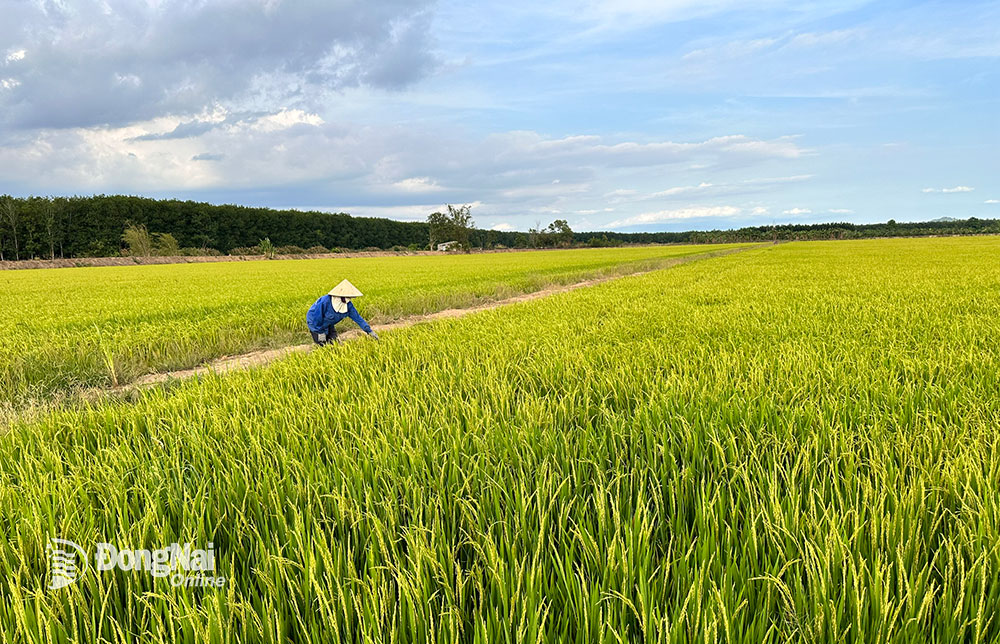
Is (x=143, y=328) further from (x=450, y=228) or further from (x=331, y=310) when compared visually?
(x=450, y=228)

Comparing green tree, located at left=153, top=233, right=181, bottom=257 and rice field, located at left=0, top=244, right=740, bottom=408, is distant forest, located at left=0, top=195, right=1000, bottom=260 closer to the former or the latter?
green tree, located at left=153, top=233, right=181, bottom=257

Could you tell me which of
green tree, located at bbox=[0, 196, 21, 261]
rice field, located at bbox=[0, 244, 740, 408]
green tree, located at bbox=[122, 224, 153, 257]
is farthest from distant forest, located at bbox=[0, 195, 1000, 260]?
rice field, located at bbox=[0, 244, 740, 408]

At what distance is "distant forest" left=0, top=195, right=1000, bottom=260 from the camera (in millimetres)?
55969

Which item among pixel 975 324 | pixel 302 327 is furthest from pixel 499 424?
pixel 302 327

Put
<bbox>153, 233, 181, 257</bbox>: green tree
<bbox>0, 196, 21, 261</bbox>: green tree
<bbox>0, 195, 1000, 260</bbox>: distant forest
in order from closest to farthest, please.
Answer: <bbox>0, 196, 21, 261</bbox>: green tree < <bbox>0, 195, 1000, 260</bbox>: distant forest < <bbox>153, 233, 181, 257</bbox>: green tree

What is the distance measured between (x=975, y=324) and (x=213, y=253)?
252ft

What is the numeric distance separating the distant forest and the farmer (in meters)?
69.6

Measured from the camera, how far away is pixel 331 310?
6.34m

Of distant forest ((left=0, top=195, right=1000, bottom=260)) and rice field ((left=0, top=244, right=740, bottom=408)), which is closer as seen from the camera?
rice field ((left=0, top=244, right=740, bottom=408))

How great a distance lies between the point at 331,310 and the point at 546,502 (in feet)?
17.7

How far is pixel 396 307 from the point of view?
36.4 ft

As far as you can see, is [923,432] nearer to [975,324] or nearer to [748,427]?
[748,427]

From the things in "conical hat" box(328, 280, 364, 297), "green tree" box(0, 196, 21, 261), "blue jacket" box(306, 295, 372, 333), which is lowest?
"blue jacket" box(306, 295, 372, 333)

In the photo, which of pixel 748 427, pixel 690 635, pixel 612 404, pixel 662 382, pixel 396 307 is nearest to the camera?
pixel 690 635
